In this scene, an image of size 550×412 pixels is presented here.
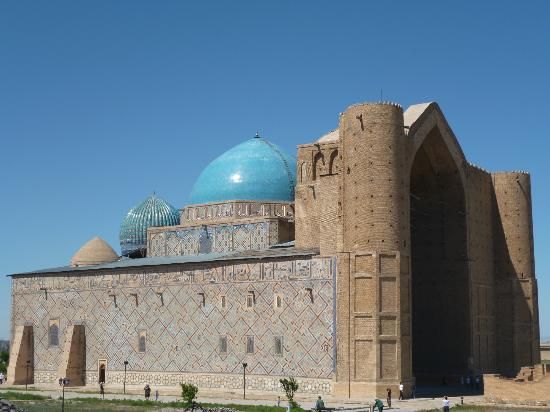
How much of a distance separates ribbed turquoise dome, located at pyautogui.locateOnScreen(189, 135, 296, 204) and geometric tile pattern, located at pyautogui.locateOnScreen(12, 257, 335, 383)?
6.43 m

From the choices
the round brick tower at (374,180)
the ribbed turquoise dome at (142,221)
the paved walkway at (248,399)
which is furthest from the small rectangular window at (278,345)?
the ribbed turquoise dome at (142,221)

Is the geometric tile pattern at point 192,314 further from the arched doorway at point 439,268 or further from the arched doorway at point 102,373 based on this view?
the arched doorway at point 439,268

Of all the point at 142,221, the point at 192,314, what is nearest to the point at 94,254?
the point at 142,221

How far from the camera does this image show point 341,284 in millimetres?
28703

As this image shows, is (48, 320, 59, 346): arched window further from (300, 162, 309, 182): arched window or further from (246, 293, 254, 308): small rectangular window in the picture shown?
(300, 162, 309, 182): arched window

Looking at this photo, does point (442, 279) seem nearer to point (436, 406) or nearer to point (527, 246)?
point (527, 246)

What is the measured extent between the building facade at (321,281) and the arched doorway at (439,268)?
0.06m

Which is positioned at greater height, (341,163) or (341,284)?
(341,163)

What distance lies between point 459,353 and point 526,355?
4236 mm

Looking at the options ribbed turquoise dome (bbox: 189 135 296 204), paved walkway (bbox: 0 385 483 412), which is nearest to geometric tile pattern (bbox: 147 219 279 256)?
ribbed turquoise dome (bbox: 189 135 296 204)

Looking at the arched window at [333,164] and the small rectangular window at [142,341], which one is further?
the small rectangular window at [142,341]

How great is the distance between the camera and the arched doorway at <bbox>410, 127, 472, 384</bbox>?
3516cm

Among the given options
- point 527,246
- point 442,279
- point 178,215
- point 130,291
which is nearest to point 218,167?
point 178,215

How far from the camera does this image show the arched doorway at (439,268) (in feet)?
115
